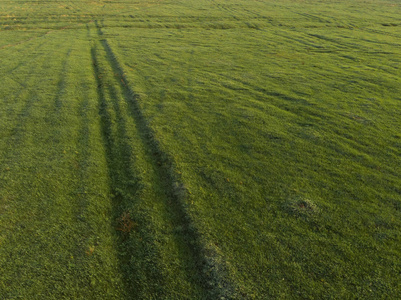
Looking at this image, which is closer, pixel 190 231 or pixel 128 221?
pixel 190 231

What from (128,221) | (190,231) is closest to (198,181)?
(190,231)

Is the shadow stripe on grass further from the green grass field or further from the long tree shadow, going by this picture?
the long tree shadow

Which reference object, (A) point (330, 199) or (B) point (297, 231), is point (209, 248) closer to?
(B) point (297, 231)

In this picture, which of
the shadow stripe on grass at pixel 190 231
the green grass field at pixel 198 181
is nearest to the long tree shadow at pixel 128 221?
the green grass field at pixel 198 181

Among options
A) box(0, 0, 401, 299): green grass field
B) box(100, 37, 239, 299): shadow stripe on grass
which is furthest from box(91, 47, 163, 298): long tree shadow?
box(100, 37, 239, 299): shadow stripe on grass

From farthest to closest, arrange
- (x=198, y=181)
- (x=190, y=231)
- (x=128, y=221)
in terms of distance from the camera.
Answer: (x=198, y=181) → (x=128, y=221) → (x=190, y=231)

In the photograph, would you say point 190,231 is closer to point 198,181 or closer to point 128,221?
point 128,221

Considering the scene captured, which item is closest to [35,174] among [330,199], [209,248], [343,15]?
[209,248]

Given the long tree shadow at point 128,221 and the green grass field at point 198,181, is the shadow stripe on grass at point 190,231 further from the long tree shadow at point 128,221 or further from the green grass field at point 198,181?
the long tree shadow at point 128,221

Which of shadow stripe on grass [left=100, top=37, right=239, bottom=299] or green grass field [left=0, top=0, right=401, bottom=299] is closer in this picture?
shadow stripe on grass [left=100, top=37, right=239, bottom=299]
